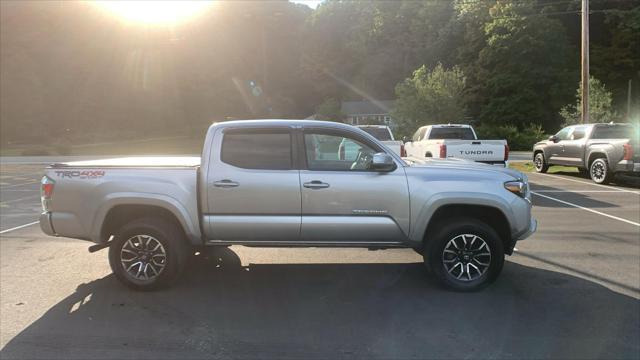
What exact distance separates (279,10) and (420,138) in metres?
97.3

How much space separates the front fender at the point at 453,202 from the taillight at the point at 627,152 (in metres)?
11.7

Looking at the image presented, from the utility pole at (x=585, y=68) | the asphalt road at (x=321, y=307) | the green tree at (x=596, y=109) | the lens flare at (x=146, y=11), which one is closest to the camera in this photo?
the asphalt road at (x=321, y=307)

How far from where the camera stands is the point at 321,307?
5.42 m

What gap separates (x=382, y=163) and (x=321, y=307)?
1.64 m

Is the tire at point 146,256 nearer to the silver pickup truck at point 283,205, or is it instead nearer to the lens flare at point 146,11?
the silver pickup truck at point 283,205

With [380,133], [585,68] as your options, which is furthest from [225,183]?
[585,68]

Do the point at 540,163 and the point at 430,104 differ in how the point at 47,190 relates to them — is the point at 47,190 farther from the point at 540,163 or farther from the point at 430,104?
the point at 430,104

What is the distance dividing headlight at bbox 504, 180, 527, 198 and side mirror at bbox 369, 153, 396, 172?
130cm

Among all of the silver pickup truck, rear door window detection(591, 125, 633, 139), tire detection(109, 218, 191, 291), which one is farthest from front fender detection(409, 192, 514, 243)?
rear door window detection(591, 125, 633, 139)

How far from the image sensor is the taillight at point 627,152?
15.2m

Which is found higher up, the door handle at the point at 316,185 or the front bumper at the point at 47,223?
the door handle at the point at 316,185

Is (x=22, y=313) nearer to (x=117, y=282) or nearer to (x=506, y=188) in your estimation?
(x=117, y=282)

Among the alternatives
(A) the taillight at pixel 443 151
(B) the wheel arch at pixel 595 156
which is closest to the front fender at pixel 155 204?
(A) the taillight at pixel 443 151

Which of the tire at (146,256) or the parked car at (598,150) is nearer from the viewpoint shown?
the tire at (146,256)
